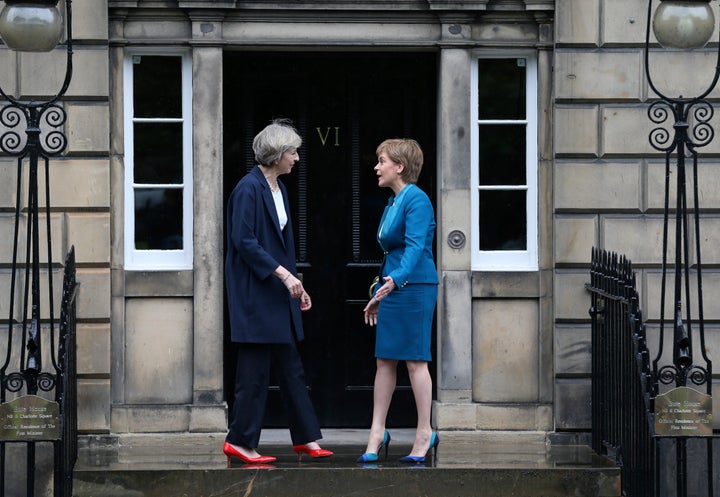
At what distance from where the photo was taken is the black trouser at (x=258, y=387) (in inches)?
356

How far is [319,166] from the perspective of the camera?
35.9 feet

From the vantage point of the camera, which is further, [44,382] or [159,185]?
[159,185]

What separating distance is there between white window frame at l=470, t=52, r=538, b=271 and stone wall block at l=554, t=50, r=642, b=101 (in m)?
0.31

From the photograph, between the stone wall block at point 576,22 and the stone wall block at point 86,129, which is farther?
the stone wall block at point 576,22

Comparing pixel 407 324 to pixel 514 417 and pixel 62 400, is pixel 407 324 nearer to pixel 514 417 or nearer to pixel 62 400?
pixel 514 417

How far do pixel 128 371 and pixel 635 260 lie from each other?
3655 mm

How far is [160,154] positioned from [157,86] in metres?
0.49

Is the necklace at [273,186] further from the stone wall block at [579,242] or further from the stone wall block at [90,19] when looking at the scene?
the stone wall block at [579,242]

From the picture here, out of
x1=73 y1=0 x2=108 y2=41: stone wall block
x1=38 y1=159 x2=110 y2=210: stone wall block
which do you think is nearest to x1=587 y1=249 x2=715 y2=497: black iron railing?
x1=38 y1=159 x2=110 y2=210: stone wall block

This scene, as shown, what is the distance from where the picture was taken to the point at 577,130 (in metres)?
10.5

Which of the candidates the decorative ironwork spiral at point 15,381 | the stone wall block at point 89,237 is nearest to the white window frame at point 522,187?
the stone wall block at point 89,237

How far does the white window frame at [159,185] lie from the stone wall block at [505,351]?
2.13 meters

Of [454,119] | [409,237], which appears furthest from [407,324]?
[454,119]

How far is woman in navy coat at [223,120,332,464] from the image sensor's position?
29.3 ft
